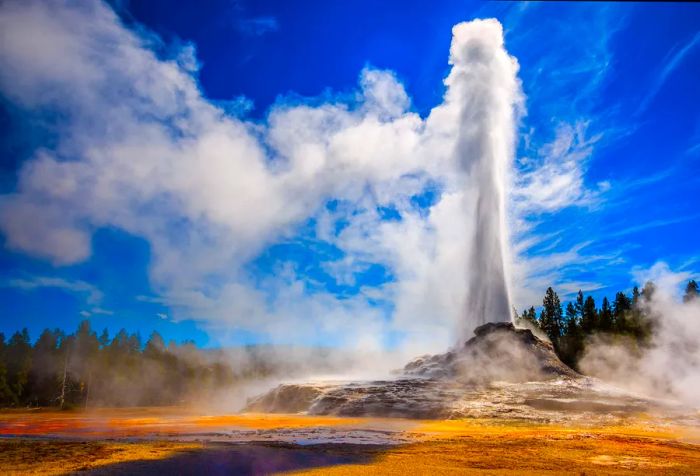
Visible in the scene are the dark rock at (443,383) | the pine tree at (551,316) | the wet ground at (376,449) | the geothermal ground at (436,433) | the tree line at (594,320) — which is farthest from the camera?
the pine tree at (551,316)

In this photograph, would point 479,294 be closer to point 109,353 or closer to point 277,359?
point 109,353

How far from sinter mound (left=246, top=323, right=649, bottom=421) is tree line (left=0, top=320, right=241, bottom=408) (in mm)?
39307

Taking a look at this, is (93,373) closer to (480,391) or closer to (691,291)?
(480,391)

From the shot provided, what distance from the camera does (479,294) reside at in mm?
45312

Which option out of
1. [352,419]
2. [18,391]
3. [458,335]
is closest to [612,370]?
[458,335]

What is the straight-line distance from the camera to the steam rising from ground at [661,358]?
38781 millimetres

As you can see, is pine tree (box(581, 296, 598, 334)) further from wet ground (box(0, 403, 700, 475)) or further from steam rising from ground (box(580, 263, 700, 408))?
wet ground (box(0, 403, 700, 475))

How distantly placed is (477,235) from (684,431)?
26197mm

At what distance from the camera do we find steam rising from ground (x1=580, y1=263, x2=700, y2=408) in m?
38.8

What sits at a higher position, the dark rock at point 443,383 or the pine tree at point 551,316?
the pine tree at point 551,316

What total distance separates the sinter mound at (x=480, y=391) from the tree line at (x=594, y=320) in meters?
17.5

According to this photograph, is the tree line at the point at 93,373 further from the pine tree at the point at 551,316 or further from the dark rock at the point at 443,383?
the pine tree at the point at 551,316

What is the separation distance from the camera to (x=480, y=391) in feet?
106

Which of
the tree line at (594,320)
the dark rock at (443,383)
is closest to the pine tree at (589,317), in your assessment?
the tree line at (594,320)
